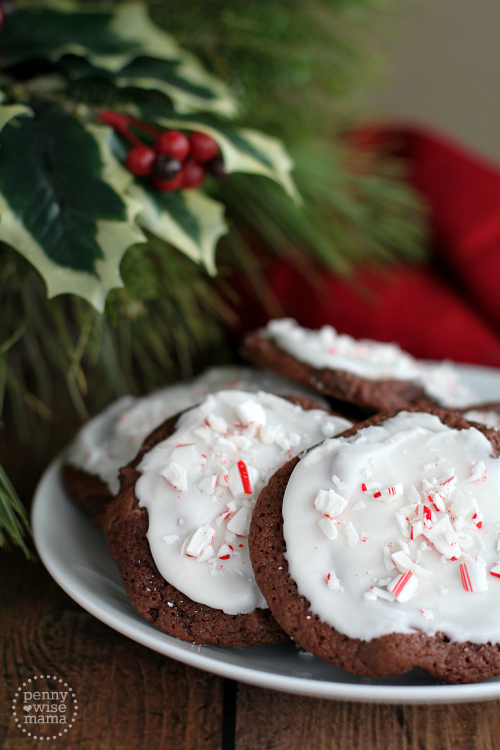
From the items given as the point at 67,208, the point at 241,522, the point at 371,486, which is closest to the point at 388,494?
→ the point at 371,486

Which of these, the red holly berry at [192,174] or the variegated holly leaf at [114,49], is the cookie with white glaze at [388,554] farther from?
the variegated holly leaf at [114,49]

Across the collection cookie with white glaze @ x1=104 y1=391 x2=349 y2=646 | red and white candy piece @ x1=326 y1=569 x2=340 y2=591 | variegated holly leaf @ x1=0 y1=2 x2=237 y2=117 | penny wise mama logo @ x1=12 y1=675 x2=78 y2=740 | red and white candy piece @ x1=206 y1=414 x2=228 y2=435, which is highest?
variegated holly leaf @ x1=0 y1=2 x2=237 y2=117

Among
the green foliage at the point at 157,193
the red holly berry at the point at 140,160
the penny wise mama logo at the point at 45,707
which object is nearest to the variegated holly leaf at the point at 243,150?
the green foliage at the point at 157,193

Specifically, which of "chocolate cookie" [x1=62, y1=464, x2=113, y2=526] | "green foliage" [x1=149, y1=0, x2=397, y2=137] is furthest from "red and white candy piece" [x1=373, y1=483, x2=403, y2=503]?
"green foliage" [x1=149, y1=0, x2=397, y2=137]

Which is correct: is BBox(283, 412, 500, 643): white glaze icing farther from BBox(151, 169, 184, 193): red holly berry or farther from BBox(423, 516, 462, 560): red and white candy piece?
BBox(151, 169, 184, 193): red holly berry

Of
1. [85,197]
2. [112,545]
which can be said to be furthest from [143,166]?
[112,545]

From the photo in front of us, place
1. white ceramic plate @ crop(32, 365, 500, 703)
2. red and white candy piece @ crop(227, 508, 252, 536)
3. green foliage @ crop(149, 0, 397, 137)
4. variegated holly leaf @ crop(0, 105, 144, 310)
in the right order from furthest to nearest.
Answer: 1. green foliage @ crop(149, 0, 397, 137)
2. variegated holly leaf @ crop(0, 105, 144, 310)
3. red and white candy piece @ crop(227, 508, 252, 536)
4. white ceramic plate @ crop(32, 365, 500, 703)

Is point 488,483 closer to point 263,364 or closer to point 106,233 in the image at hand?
point 263,364
